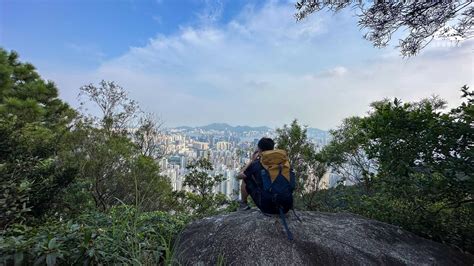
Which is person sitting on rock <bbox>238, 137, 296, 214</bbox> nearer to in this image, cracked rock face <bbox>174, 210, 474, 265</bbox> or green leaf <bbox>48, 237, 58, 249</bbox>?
cracked rock face <bbox>174, 210, 474, 265</bbox>

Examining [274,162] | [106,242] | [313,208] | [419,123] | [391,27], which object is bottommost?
[313,208]

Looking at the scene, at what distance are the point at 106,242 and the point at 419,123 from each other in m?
3.40

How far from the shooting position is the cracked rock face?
2670 millimetres

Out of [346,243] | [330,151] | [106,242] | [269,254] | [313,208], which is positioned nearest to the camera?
[106,242]

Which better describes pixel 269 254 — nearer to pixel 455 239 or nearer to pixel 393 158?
pixel 393 158

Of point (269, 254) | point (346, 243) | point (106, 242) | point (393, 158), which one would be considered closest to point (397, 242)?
point (346, 243)

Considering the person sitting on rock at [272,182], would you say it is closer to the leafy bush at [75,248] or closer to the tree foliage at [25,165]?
the leafy bush at [75,248]

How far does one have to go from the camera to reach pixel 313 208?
597 centimetres

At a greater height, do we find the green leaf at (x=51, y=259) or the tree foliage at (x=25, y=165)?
the tree foliage at (x=25, y=165)

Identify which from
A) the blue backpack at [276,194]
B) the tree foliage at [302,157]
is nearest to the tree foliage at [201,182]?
the tree foliage at [302,157]

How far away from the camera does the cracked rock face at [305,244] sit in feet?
8.76

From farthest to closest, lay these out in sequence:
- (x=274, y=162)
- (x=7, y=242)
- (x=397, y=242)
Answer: (x=274, y=162) → (x=397, y=242) → (x=7, y=242)

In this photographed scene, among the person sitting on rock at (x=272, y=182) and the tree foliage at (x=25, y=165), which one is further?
the person sitting on rock at (x=272, y=182)

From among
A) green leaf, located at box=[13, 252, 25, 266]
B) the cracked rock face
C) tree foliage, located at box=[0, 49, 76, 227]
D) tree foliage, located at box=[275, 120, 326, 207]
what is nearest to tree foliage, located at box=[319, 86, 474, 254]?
the cracked rock face
